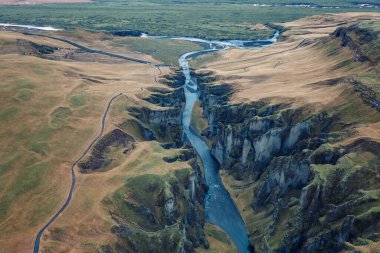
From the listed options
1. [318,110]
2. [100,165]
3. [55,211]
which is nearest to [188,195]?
[100,165]

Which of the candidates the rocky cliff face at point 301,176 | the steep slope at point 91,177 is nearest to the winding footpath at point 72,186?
the steep slope at point 91,177

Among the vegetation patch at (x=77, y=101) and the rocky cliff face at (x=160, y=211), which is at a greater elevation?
the vegetation patch at (x=77, y=101)

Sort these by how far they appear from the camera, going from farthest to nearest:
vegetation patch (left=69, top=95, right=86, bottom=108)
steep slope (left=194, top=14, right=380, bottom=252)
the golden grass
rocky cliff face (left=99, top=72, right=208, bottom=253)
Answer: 1. vegetation patch (left=69, top=95, right=86, bottom=108)
2. rocky cliff face (left=99, top=72, right=208, bottom=253)
3. steep slope (left=194, top=14, right=380, bottom=252)
4. the golden grass

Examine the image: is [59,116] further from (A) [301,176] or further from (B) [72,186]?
(A) [301,176]

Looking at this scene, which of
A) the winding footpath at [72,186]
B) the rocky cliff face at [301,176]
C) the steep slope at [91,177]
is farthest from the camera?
the steep slope at [91,177]

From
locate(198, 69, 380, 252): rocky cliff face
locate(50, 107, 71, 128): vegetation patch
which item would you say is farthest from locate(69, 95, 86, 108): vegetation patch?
locate(198, 69, 380, 252): rocky cliff face

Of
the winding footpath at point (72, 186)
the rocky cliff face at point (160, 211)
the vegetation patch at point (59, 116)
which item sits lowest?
the rocky cliff face at point (160, 211)

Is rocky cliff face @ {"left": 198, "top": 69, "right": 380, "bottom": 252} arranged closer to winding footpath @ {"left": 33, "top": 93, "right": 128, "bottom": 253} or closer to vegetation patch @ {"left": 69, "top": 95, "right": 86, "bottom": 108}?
winding footpath @ {"left": 33, "top": 93, "right": 128, "bottom": 253}

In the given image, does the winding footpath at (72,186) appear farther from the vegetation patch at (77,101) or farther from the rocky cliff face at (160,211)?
the vegetation patch at (77,101)

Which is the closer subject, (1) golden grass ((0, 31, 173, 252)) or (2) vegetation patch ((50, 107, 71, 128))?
(1) golden grass ((0, 31, 173, 252))

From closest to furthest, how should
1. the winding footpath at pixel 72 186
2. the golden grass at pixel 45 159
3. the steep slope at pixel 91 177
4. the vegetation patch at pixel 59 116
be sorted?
1. the winding footpath at pixel 72 186
2. the steep slope at pixel 91 177
3. the golden grass at pixel 45 159
4. the vegetation patch at pixel 59 116
